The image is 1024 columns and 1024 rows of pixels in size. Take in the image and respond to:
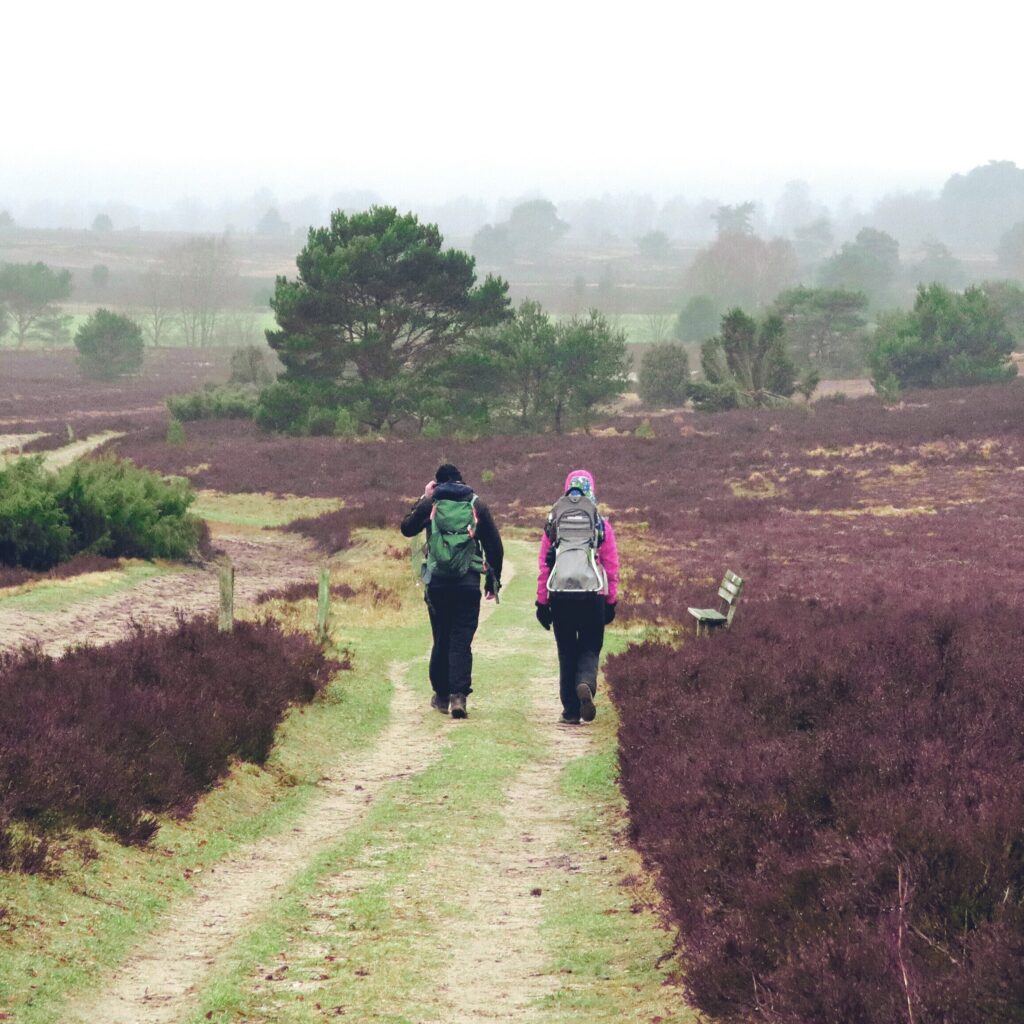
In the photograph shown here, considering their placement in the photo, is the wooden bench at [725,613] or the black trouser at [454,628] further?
the wooden bench at [725,613]

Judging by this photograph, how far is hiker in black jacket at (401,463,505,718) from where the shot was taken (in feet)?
37.8

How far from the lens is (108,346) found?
10488cm

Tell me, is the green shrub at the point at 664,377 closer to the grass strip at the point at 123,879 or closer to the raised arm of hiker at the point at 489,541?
the raised arm of hiker at the point at 489,541

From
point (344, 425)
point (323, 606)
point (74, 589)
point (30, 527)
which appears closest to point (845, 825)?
point (323, 606)

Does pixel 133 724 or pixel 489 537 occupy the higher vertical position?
pixel 489 537

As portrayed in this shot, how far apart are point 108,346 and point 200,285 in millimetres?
65251

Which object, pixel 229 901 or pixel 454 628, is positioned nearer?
pixel 229 901

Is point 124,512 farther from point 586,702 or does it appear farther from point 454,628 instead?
point 586,702

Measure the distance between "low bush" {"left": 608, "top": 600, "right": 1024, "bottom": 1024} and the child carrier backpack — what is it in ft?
4.02

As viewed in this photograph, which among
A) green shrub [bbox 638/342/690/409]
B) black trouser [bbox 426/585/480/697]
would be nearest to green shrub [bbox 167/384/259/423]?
green shrub [bbox 638/342/690/409]

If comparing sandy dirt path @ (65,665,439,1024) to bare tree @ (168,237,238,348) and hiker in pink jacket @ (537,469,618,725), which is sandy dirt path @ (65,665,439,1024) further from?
bare tree @ (168,237,238,348)

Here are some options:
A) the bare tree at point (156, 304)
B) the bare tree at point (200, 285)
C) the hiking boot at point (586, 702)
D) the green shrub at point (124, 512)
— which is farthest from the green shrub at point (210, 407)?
the bare tree at point (156, 304)

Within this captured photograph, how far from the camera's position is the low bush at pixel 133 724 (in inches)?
287

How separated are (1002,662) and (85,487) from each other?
19657mm
